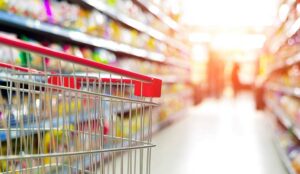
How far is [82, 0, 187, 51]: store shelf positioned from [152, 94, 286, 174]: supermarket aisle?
1.34m

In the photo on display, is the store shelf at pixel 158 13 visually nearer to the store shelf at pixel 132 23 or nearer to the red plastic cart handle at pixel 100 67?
the store shelf at pixel 132 23

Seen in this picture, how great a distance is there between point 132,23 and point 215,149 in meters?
1.64

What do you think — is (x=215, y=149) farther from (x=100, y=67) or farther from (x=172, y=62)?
(x=100, y=67)

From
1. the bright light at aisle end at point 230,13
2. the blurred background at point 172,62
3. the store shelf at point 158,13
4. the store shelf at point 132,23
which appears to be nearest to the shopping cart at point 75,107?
the blurred background at point 172,62

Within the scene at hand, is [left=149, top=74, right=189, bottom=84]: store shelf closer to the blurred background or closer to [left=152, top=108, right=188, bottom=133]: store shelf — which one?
the blurred background

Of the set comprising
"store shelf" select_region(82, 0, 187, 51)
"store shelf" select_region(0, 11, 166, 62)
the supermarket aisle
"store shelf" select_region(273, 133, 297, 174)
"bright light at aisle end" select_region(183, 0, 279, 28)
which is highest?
"bright light at aisle end" select_region(183, 0, 279, 28)

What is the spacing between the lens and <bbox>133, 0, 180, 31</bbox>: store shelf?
14.9 feet

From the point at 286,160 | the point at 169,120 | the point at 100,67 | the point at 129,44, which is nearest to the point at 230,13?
the point at 169,120

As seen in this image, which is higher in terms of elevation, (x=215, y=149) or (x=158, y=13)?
(x=158, y=13)

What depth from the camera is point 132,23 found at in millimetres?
4043

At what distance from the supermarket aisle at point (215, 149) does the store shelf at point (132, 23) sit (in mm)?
1343

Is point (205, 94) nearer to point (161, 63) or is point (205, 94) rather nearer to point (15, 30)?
point (161, 63)

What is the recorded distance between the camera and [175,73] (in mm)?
6598

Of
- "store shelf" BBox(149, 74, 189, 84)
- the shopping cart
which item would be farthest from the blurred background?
the shopping cart
